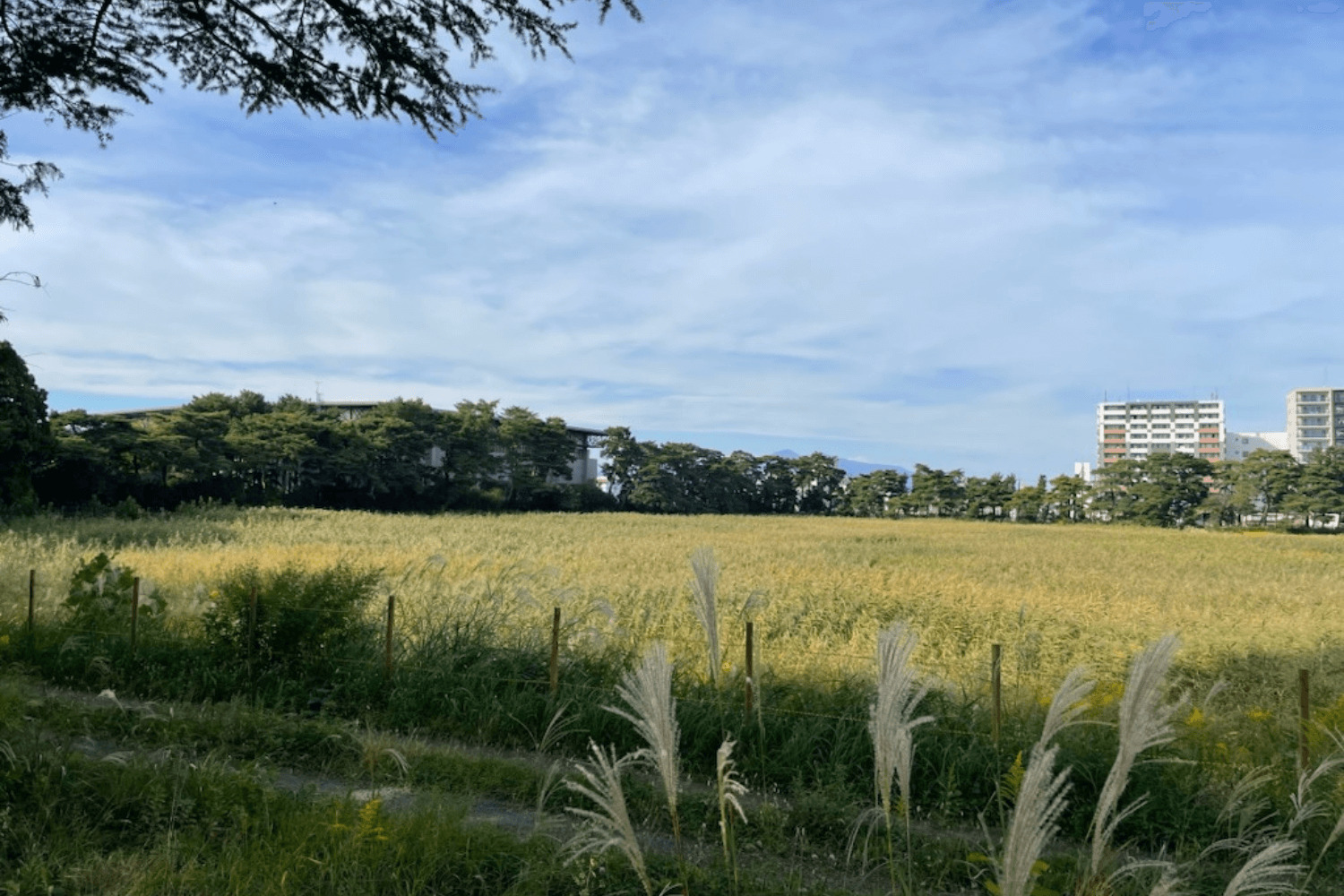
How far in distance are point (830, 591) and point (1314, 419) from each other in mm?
176024

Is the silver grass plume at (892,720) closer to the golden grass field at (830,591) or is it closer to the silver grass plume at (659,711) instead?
the silver grass plume at (659,711)

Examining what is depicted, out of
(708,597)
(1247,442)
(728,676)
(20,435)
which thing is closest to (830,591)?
(728,676)

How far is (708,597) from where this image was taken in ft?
9.52

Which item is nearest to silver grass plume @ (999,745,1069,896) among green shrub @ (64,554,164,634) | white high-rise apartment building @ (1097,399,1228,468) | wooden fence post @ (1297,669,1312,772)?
wooden fence post @ (1297,669,1312,772)

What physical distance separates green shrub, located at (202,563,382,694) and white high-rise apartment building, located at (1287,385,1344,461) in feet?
579

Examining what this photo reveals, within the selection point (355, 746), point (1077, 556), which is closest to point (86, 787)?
point (355, 746)

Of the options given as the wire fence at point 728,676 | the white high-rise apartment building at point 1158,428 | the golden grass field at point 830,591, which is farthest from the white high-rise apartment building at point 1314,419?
the wire fence at point 728,676

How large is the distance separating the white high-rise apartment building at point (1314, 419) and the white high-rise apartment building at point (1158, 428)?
1310 centimetres

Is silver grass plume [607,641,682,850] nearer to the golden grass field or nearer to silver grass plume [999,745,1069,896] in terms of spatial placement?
silver grass plume [999,745,1069,896]

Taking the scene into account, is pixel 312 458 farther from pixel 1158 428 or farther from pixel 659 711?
pixel 1158 428

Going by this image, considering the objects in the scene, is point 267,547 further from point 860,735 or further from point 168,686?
point 860,735

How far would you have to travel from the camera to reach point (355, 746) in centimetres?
596

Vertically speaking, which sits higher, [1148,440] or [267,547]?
[1148,440]

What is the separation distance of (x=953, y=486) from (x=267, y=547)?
79.4 m
